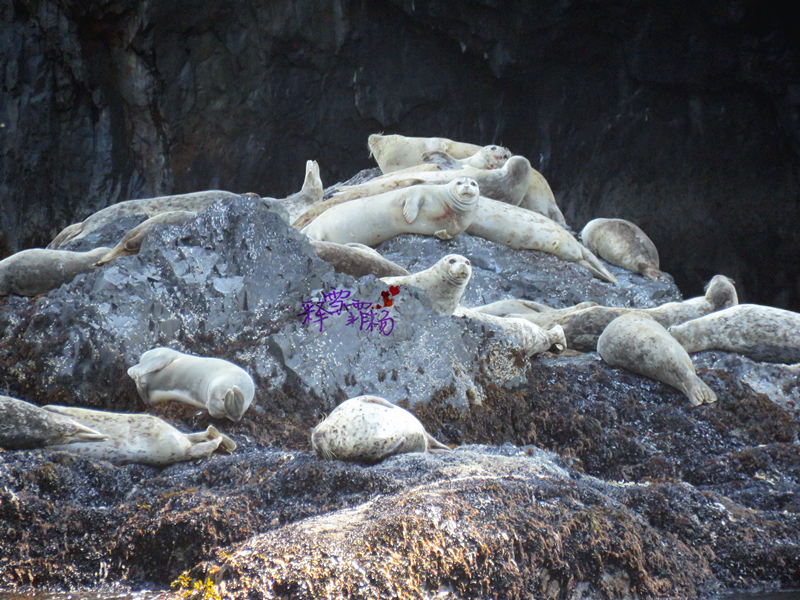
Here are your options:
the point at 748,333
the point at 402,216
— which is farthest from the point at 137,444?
the point at 402,216

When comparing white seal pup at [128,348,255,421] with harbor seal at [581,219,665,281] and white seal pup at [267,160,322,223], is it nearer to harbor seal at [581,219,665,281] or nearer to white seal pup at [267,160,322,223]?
white seal pup at [267,160,322,223]

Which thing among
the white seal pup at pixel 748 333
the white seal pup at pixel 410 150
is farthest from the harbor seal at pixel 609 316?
the white seal pup at pixel 410 150

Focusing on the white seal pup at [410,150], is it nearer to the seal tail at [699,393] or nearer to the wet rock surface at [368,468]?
the wet rock surface at [368,468]

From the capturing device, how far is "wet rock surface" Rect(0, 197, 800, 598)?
2.27 meters

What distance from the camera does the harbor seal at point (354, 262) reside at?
16.9 ft

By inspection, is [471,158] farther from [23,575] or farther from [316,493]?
[23,575]

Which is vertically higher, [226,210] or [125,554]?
[226,210]

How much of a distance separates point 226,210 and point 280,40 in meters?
9.06

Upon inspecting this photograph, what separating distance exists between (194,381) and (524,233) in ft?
13.8

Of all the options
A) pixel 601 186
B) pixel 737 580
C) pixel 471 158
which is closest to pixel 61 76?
pixel 471 158

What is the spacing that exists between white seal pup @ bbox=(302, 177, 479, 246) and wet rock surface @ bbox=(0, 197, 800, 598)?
2.00 metres

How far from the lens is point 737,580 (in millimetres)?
2637

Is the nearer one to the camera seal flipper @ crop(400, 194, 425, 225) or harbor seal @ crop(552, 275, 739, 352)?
harbor seal @ crop(552, 275, 739, 352)

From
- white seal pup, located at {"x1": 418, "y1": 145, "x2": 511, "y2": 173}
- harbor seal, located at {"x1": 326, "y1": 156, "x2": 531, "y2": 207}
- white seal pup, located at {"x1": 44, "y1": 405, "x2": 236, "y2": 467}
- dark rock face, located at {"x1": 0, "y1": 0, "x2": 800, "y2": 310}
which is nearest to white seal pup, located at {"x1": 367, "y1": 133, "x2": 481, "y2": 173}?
white seal pup, located at {"x1": 418, "y1": 145, "x2": 511, "y2": 173}
